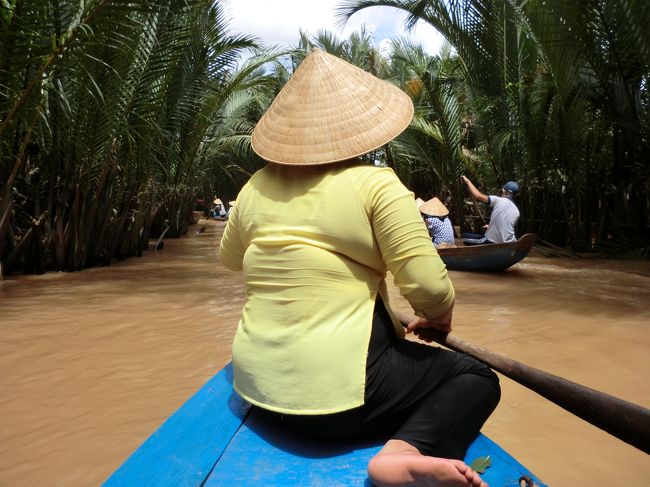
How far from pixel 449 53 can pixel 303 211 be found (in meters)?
17.8

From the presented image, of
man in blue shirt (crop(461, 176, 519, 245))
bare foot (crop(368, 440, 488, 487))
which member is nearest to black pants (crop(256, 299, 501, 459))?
bare foot (crop(368, 440, 488, 487))

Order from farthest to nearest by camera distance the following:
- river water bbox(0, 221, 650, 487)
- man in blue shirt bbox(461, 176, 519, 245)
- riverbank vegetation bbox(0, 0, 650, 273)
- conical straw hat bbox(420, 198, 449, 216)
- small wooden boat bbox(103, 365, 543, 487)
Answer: conical straw hat bbox(420, 198, 449, 216)
man in blue shirt bbox(461, 176, 519, 245)
riverbank vegetation bbox(0, 0, 650, 273)
river water bbox(0, 221, 650, 487)
small wooden boat bbox(103, 365, 543, 487)

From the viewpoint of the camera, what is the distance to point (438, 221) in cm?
865

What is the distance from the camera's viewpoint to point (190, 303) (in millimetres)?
5910

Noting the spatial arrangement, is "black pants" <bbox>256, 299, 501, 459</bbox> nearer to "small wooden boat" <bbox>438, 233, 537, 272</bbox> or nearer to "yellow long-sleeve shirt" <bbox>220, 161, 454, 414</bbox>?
→ "yellow long-sleeve shirt" <bbox>220, 161, 454, 414</bbox>

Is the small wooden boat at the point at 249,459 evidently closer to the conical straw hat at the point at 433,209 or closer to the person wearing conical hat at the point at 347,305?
the person wearing conical hat at the point at 347,305

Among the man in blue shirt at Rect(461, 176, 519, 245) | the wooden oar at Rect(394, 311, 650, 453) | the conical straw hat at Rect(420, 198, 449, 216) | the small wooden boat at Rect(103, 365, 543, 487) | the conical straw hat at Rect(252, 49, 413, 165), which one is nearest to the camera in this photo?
the wooden oar at Rect(394, 311, 650, 453)

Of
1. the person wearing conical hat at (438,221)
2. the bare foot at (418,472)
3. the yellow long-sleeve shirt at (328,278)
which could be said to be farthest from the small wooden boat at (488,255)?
the bare foot at (418,472)

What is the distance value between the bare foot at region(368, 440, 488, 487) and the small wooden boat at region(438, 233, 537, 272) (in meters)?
6.21

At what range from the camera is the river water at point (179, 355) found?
104 inches

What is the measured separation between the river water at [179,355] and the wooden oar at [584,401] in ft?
3.07

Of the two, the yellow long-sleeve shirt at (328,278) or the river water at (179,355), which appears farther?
the river water at (179,355)


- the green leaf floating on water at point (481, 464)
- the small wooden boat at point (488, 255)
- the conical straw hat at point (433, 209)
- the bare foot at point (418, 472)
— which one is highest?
the conical straw hat at point (433, 209)

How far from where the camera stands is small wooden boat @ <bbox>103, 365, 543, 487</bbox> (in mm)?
1477
